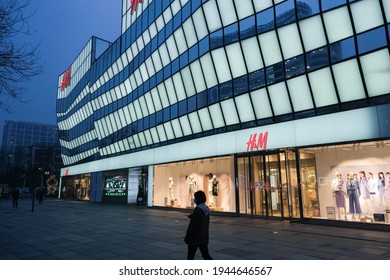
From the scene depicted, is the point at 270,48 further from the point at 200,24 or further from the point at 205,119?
the point at 205,119

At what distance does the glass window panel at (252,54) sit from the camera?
16.6 metres

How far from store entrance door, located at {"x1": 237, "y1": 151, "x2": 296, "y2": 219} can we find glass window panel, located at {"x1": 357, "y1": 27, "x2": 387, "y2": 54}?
6.18m

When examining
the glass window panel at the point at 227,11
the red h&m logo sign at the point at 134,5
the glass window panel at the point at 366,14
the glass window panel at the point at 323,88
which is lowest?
the glass window panel at the point at 323,88

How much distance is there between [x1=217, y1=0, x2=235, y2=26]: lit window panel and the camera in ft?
58.5

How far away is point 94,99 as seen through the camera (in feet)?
131

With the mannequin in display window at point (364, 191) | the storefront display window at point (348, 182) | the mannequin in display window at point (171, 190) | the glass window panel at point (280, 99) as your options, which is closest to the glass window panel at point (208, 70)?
the glass window panel at point (280, 99)

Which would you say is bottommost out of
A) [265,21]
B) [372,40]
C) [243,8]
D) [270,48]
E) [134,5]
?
[372,40]

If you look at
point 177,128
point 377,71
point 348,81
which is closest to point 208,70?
point 177,128

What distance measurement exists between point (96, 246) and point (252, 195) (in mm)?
10706

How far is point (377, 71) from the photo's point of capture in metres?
12.2

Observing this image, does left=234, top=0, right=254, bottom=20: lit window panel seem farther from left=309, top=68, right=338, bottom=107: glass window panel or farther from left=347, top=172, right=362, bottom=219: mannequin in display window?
left=347, top=172, right=362, bottom=219: mannequin in display window

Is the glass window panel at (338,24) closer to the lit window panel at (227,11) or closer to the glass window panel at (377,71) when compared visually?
the glass window panel at (377,71)

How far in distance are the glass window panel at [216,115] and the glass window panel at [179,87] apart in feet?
12.1

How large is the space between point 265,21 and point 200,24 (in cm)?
569
